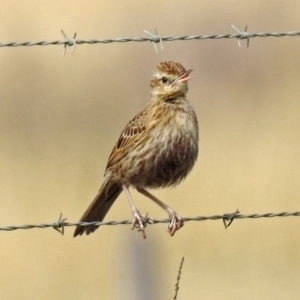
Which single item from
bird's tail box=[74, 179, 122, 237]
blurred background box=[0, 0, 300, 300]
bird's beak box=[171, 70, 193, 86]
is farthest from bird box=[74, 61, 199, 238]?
blurred background box=[0, 0, 300, 300]

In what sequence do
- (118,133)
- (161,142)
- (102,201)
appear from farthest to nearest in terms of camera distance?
→ 1. (118,133)
2. (102,201)
3. (161,142)

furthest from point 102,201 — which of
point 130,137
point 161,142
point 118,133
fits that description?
point 118,133

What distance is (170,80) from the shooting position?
8469 millimetres

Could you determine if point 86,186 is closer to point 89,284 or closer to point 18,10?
point 89,284

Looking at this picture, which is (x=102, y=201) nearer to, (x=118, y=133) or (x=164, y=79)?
(x=164, y=79)

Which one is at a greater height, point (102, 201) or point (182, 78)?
point (182, 78)

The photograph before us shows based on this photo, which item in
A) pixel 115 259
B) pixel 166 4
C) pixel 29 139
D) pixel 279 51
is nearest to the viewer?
pixel 115 259

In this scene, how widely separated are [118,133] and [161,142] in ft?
18.6

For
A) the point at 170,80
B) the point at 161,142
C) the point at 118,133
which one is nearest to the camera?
the point at 161,142

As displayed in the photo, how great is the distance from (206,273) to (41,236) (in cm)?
185

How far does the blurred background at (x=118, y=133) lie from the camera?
12.8 m

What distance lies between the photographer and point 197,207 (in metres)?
13.2

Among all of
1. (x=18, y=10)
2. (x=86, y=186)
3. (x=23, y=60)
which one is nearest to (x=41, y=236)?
(x=86, y=186)

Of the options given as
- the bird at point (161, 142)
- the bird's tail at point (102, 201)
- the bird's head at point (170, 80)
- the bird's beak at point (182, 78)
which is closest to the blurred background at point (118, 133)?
the bird's tail at point (102, 201)
